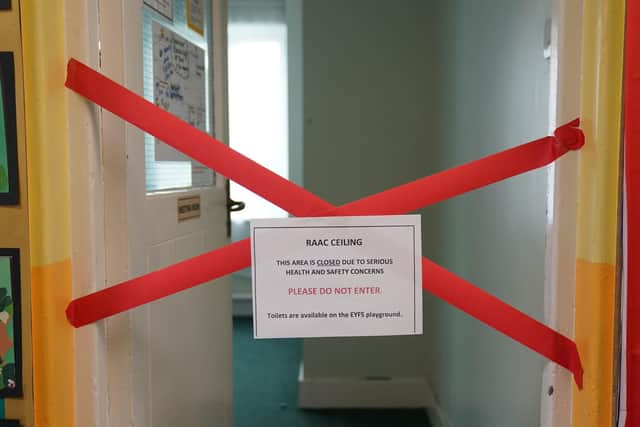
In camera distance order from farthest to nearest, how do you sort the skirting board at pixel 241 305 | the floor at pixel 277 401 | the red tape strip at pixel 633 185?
the skirting board at pixel 241 305 → the floor at pixel 277 401 → the red tape strip at pixel 633 185

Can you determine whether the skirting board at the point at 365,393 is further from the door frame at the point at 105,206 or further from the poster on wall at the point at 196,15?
the poster on wall at the point at 196,15

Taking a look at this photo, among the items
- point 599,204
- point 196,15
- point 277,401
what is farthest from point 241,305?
point 599,204

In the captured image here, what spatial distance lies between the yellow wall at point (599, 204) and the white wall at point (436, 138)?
659mm

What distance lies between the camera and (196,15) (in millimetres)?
1496

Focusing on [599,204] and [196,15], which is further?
[196,15]

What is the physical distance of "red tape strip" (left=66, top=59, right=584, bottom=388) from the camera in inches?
30.5

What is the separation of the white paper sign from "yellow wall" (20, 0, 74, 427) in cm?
27

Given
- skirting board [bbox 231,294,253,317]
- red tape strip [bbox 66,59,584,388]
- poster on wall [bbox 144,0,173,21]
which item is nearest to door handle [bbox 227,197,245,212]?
poster on wall [bbox 144,0,173,21]

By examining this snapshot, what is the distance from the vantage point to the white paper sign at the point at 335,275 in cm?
76

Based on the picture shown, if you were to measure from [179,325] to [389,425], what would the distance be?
4.98ft

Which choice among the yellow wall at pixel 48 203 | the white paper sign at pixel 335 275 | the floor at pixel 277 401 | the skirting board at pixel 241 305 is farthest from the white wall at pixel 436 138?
the skirting board at pixel 241 305

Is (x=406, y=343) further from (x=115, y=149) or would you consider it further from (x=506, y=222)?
(x=115, y=149)

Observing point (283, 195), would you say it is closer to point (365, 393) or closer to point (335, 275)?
point (335, 275)

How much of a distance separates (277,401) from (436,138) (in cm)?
153
